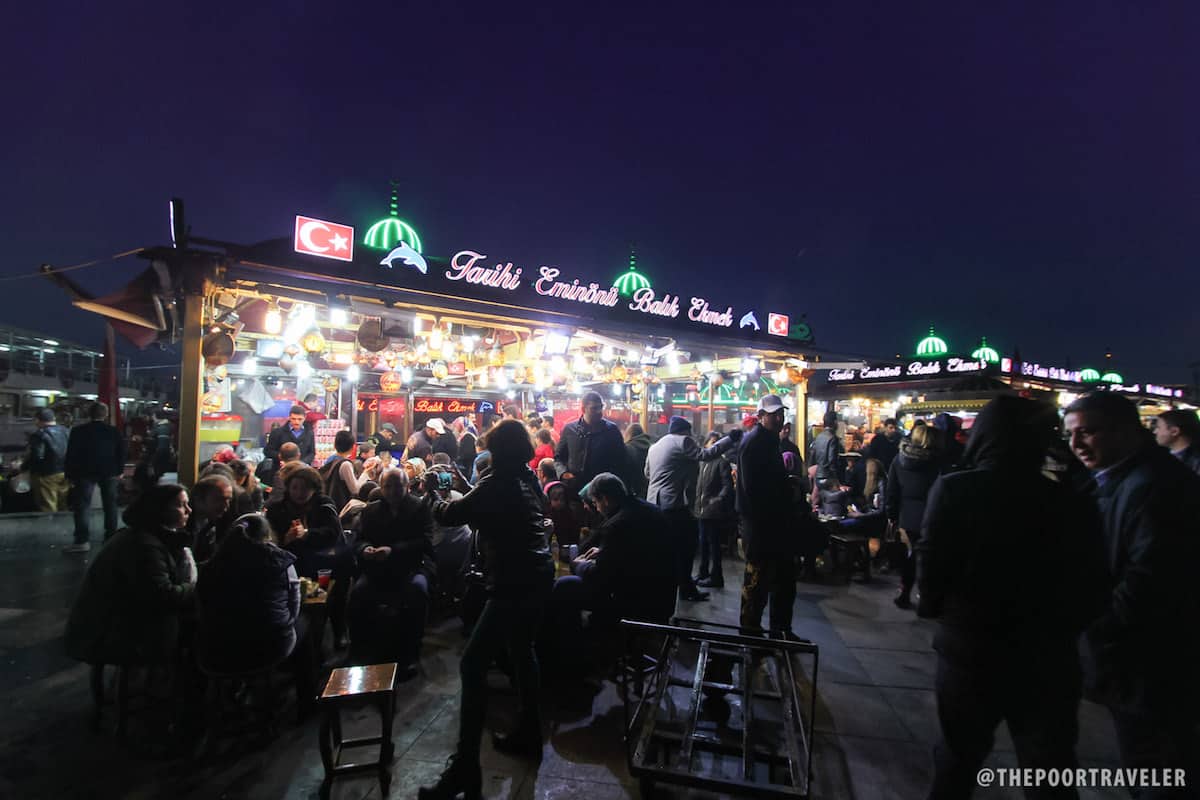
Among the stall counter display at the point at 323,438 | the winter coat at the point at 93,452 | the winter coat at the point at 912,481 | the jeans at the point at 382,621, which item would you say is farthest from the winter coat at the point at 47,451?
the winter coat at the point at 912,481

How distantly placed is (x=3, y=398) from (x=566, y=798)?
911 inches

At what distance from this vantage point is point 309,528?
446 cm

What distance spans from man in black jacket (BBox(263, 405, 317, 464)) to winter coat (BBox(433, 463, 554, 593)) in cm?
665

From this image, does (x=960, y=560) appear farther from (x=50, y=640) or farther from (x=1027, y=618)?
(x=50, y=640)

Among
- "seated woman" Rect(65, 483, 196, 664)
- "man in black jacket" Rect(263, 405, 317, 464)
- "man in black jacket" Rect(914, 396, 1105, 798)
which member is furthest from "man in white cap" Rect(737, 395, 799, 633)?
"man in black jacket" Rect(263, 405, 317, 464)

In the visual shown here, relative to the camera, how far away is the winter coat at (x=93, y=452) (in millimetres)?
7367

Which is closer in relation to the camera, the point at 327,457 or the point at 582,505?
the point at 582,505

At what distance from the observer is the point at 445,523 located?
3.04 metres

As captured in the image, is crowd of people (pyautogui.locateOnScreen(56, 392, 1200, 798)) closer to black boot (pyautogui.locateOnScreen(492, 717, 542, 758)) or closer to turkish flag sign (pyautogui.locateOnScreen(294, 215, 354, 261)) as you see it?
black boot (pyautogui.locateOnScreen(492, 717, 542, 758))

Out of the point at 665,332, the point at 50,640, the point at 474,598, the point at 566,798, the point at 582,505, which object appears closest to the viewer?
the point at 566,798

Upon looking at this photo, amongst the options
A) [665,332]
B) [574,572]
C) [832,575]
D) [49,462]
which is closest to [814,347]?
[665,332]

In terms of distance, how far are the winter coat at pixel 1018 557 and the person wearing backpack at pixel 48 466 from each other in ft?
40.9

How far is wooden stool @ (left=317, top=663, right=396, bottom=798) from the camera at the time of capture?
283 centimetres

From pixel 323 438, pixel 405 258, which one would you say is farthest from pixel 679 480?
pixel 323 438
